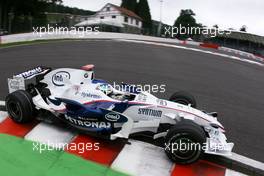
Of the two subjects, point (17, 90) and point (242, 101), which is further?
point (242, 101)

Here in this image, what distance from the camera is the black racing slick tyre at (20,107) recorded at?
20.2 ft

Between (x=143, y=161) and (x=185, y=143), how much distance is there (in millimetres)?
689

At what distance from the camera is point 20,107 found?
20.3 feet

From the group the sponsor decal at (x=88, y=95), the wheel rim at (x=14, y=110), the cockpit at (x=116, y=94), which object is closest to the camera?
the sponsor decal at (x=88, y=95)

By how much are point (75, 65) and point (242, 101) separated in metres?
5.36

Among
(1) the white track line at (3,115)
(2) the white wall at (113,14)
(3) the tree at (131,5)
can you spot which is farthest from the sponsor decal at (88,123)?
(3) the tree at (131,5)

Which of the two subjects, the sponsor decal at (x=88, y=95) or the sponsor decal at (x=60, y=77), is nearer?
the sponsor decal at (x=88, y=95)

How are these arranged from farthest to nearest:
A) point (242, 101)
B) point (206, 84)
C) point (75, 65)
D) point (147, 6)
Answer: point (147, 6), point (75, 65), point (206, 84), point (242, 101)

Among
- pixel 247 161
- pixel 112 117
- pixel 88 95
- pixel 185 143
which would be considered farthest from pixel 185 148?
pixel 88 95

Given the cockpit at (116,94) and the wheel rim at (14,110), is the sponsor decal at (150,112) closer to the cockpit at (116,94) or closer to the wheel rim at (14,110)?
the cockpit at (116,94)

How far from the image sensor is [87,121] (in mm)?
5863

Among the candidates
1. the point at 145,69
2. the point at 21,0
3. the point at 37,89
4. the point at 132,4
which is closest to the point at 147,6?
the point at 132,4

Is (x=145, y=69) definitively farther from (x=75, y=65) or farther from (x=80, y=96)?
(x=80, y=96)

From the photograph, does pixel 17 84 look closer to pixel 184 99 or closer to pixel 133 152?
pixel 133 152
